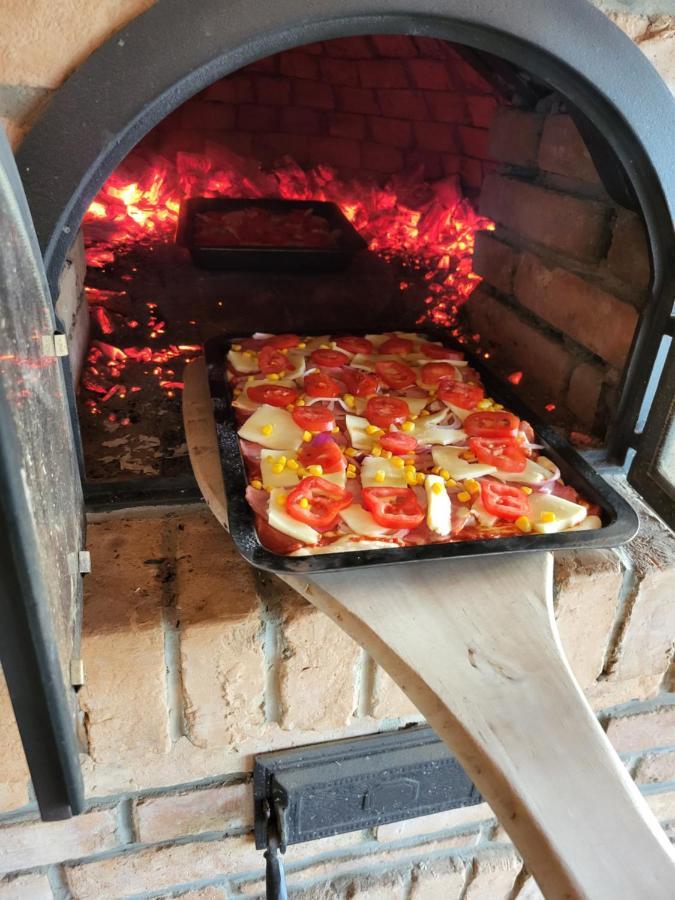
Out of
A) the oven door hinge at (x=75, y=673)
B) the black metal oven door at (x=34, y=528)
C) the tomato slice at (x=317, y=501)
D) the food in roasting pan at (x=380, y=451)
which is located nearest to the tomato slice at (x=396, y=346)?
the food in roasting pan at (x=380, y=451)

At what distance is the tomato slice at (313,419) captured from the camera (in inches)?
40.4

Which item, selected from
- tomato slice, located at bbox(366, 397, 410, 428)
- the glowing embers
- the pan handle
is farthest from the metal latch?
the glowing embers

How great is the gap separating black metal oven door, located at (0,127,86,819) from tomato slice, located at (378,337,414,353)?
697 mm

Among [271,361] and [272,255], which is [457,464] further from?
[272,255]

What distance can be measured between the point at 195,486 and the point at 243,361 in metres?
0.29

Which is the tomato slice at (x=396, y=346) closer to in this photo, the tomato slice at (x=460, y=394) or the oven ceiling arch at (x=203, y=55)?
the tomato slice at (x=460, y=394)

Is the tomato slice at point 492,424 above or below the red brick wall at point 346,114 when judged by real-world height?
below

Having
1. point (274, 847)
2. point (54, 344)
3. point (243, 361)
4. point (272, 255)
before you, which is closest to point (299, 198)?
point (272, 255)

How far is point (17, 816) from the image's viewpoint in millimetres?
984

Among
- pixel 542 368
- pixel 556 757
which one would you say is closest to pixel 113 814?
pixel 556 757

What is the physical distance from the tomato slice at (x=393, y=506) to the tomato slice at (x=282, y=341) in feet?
1.52

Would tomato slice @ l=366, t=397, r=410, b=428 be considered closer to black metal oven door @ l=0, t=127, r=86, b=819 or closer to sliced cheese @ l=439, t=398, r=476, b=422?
sliced cheese @ l=439, t=398, r=476, b=422

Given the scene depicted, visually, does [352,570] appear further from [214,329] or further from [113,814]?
[214,329]

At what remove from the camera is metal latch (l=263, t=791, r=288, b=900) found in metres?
1.05
